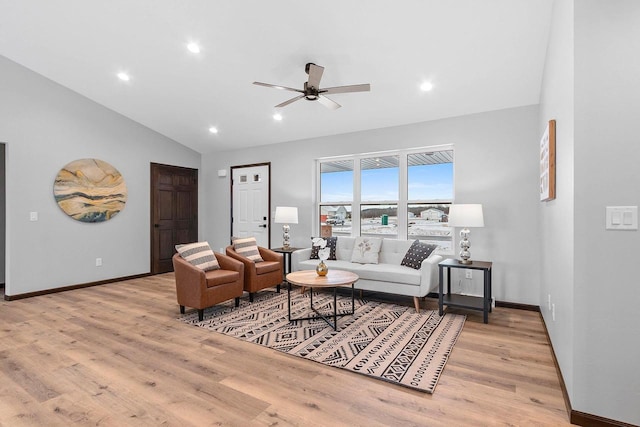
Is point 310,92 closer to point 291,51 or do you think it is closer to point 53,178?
point 291,51

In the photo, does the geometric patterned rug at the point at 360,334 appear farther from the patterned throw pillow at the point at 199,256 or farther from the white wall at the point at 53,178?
Result: the white wall at the point at 53,178

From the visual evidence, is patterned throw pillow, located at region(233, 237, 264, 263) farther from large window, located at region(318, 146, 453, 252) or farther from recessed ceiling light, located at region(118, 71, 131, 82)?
recessed ceiling light, located at region(118, 71, 131, 82)

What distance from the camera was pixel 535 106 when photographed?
13.2 ft

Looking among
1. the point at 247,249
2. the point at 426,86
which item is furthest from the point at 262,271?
the point at 426,86

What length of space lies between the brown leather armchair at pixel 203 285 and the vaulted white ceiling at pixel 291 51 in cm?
245

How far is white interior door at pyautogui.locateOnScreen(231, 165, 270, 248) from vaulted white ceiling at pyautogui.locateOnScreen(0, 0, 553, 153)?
1.56m

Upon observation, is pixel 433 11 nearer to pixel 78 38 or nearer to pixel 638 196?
pixel 638 196

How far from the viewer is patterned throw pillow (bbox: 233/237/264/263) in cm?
476

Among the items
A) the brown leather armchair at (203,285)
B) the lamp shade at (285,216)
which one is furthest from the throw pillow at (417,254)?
the brown leather armchair at (203,285)

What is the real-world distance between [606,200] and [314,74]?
2429 millimetres

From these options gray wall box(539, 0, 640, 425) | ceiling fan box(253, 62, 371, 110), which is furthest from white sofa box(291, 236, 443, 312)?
ceiling fan box(253, 62, 371, 110)

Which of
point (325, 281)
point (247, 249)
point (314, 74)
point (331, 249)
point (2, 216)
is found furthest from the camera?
point (2, 216)

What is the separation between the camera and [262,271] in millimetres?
4531

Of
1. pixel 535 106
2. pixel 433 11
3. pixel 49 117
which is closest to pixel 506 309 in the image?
pixel 535 106
